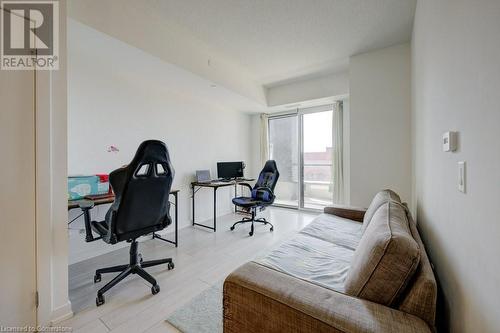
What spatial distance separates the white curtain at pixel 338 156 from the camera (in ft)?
13.3

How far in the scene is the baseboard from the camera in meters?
1.49

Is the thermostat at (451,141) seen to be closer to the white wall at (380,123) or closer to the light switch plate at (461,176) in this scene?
the light switch plate at (461,176)

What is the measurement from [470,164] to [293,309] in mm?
823

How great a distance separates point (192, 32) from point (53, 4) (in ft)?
4.46

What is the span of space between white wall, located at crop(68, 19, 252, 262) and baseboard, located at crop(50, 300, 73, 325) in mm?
1072

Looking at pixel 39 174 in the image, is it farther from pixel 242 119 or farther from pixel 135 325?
pixel 242 119

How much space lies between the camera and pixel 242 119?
198 inches

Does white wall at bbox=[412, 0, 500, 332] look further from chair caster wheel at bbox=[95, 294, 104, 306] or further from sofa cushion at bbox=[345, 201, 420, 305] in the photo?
chair caster wheel at bbox=[95, 294, 104, 306]

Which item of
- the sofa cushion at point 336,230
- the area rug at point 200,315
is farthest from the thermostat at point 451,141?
the area rug at point 200,315

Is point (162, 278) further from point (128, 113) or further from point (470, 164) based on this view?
point (470, 164)

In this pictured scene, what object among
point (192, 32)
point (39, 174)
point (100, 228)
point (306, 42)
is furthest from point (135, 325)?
point (306, 42)

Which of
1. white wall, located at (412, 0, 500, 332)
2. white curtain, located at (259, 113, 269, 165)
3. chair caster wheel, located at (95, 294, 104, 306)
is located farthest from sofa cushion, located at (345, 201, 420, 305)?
white curtain, located at (259, 113, 269, 165)

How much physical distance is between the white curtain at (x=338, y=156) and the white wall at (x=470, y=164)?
2.93 meters

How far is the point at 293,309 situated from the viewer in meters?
0.86
